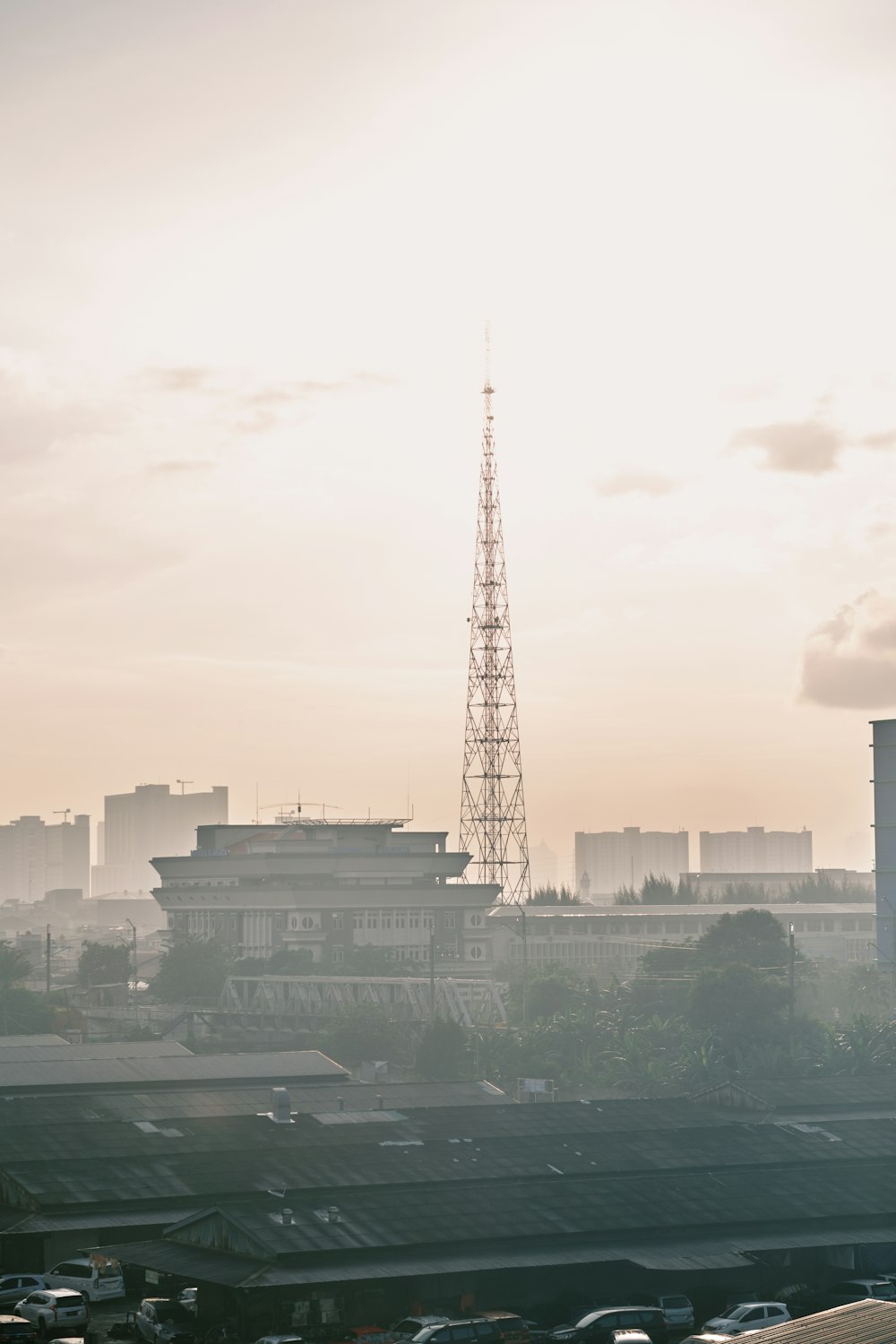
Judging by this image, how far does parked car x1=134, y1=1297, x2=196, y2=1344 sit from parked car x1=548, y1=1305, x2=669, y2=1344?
9093mm

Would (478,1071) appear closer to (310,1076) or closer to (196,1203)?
(310,1076)

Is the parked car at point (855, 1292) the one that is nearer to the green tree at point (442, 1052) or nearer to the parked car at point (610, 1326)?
the parked car at point (610, 1326)

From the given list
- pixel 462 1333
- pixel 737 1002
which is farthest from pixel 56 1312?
pixel 737 1002

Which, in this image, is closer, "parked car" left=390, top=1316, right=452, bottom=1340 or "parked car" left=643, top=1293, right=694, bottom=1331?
"parked car" left=390, top=1316, right=452, bottom=1340

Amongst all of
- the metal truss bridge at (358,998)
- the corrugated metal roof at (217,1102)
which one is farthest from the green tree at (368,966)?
the corrugated metal roof at (217,1102)

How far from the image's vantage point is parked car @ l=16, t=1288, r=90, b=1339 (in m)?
45.1

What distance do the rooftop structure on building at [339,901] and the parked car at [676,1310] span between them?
368 ft

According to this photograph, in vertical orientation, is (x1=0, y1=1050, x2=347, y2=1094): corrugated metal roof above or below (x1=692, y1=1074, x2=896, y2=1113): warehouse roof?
above

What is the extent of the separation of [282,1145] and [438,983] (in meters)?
69.0

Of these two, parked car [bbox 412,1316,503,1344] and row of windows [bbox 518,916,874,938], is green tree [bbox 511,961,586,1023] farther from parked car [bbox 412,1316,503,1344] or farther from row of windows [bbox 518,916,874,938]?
parked car [bbox 412,1316,503,1344]

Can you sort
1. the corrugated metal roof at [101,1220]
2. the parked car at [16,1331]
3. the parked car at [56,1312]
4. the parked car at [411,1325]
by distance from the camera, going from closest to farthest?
the parked car at [16,1331] < the parked car at [411,1325] < the parked car at [56,1312] < the corrugated metal roof at [101,1220]

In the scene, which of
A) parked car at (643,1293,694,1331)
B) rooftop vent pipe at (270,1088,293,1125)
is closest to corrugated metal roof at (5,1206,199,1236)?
rooftop vent pipe at (270,1088,293,1125)

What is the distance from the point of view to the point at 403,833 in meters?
182

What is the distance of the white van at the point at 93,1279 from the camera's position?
1900 inches
